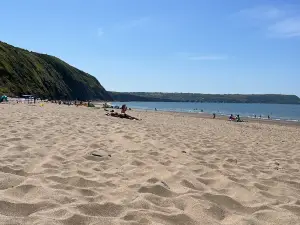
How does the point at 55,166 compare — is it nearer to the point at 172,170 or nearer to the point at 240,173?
the point at 172,170

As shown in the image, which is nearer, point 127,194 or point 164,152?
point 127,194

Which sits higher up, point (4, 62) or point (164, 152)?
point (4, 62)

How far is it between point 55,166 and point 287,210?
3.35 meters

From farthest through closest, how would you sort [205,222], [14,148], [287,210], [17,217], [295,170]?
1. [295,170]
2. [14,148]
3. [287,210]
4. [205,222]
5. [17,217]

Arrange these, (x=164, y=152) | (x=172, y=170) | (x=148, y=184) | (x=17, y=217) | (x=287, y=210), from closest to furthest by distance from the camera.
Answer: (x=17, y=217) → (x=287, y=210) → (x=148, y=184) → (x=172, y=170) → (x=164, y=152)

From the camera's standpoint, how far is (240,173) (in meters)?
5.75

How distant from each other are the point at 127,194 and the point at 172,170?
1.61m

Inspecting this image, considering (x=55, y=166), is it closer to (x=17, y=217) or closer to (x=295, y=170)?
(x=17, y=217)

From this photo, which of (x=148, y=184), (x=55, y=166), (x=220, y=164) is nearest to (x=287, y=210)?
(x=148, y=184)

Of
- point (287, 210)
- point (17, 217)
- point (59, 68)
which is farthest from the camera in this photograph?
point (59, 68)

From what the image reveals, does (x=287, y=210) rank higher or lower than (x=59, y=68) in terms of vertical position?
lower

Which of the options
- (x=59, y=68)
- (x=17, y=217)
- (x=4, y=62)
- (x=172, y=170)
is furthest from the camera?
(x=59, y=68)

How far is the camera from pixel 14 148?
241 inches

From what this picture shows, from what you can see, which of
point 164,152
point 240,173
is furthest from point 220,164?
point 164,152
